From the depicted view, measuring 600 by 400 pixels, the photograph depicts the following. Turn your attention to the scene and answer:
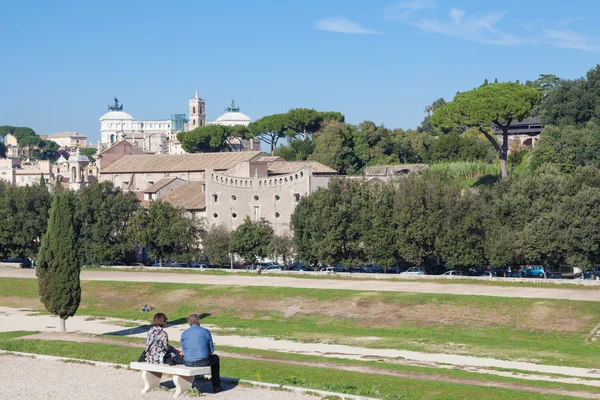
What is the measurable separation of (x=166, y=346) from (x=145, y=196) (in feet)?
192

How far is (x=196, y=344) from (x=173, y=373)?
0.87m

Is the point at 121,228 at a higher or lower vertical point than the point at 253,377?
higher

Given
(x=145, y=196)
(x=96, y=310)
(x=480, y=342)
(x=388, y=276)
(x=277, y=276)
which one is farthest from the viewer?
(x=145, y=196)

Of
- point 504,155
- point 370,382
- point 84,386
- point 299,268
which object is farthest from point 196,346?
point 504,155

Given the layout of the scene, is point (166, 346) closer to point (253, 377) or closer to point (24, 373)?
point (253, 377)

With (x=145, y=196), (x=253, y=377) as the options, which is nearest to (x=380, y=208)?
(x=145, y=196)

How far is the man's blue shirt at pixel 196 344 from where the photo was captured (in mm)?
22375

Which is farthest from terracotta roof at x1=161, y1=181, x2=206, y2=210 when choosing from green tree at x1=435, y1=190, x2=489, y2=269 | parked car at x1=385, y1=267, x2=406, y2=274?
green tree at x1=435, y1=190, x2=489, y2=269

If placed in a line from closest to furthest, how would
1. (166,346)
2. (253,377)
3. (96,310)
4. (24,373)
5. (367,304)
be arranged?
(166,346)
(253,377)
(24,373)
(367,304)
(96,310)

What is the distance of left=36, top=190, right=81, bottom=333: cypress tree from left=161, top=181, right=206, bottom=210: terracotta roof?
108ft

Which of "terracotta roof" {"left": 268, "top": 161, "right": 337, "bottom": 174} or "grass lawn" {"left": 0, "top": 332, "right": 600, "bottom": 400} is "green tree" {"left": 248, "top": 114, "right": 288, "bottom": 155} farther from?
"grass lawn" {"left": 0, "top": 332, "right": 600, "bottom": 400}

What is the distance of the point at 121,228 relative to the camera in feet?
227

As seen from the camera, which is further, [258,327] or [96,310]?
[96,310]

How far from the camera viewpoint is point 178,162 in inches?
3472
